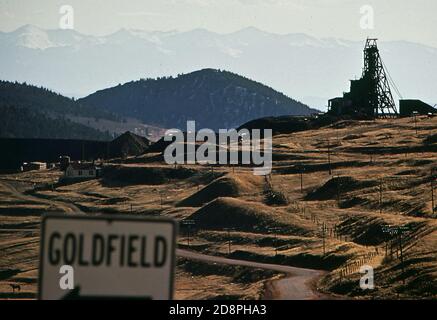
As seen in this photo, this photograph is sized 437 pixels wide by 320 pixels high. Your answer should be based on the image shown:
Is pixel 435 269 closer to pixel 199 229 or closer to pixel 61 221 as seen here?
pixel 199 229

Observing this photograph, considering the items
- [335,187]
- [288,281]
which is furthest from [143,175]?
[288,281]

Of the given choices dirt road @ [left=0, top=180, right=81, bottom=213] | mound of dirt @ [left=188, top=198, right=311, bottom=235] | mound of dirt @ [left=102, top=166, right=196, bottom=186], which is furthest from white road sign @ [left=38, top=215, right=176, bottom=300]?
mound of dirt @ [left=102, top=166, right=196, bottom=186]

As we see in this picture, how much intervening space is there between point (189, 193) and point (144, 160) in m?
45.0

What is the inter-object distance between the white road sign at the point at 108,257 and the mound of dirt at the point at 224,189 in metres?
115

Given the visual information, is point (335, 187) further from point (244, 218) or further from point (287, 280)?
point (287, 280)

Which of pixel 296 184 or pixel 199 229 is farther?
pixel 296 184

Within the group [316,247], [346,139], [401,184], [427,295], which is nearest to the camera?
[427,295]

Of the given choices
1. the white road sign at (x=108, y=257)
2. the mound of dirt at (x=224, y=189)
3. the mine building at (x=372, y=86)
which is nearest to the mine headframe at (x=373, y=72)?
the mine building at (x=372, y=86)

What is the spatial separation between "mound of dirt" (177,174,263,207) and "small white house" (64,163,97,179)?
41.6 metres

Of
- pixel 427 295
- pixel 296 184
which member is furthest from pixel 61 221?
pixel 296 184

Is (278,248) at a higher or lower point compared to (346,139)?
lower

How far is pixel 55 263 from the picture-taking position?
7211 mm

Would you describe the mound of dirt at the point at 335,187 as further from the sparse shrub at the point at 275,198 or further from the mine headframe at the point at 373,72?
the mine headframe at the point at 373,72

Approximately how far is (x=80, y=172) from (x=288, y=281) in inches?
4031
